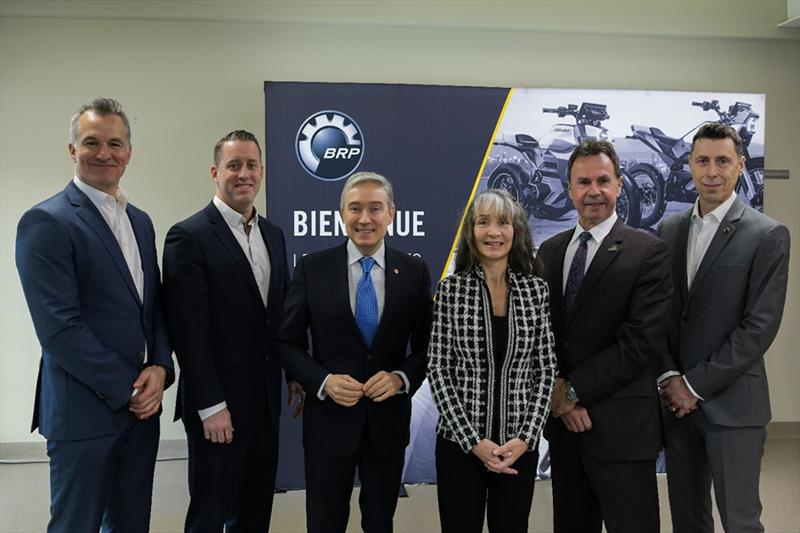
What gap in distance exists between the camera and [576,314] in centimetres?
242

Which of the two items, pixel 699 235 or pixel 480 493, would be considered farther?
pixel 699 235

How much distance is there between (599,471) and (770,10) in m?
4.46

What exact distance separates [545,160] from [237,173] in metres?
2.44

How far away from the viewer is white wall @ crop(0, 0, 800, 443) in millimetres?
4570

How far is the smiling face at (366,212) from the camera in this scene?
233 centimetres

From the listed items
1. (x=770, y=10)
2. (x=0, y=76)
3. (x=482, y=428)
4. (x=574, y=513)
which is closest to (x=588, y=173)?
(x=482, y=428)

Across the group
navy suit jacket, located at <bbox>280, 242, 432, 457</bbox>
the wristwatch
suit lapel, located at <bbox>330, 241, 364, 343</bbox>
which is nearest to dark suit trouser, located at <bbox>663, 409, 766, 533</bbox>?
the wristwatch

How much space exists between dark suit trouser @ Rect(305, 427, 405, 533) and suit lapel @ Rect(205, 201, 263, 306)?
2.38ft

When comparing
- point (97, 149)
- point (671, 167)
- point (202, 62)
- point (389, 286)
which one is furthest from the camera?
point (202, 62)

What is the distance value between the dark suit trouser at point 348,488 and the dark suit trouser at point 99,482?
2.11 feet

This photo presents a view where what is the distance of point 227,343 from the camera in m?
2.53

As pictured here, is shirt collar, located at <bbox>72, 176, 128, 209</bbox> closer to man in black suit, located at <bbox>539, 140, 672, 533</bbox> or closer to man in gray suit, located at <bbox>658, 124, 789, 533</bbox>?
man in black suit, located at <bbox>539, 140, 672, 533</bbox>

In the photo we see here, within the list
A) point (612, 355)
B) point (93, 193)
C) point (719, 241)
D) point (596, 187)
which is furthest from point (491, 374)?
point (93, 193)

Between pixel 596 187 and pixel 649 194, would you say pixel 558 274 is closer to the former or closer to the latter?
pixel 596 187
